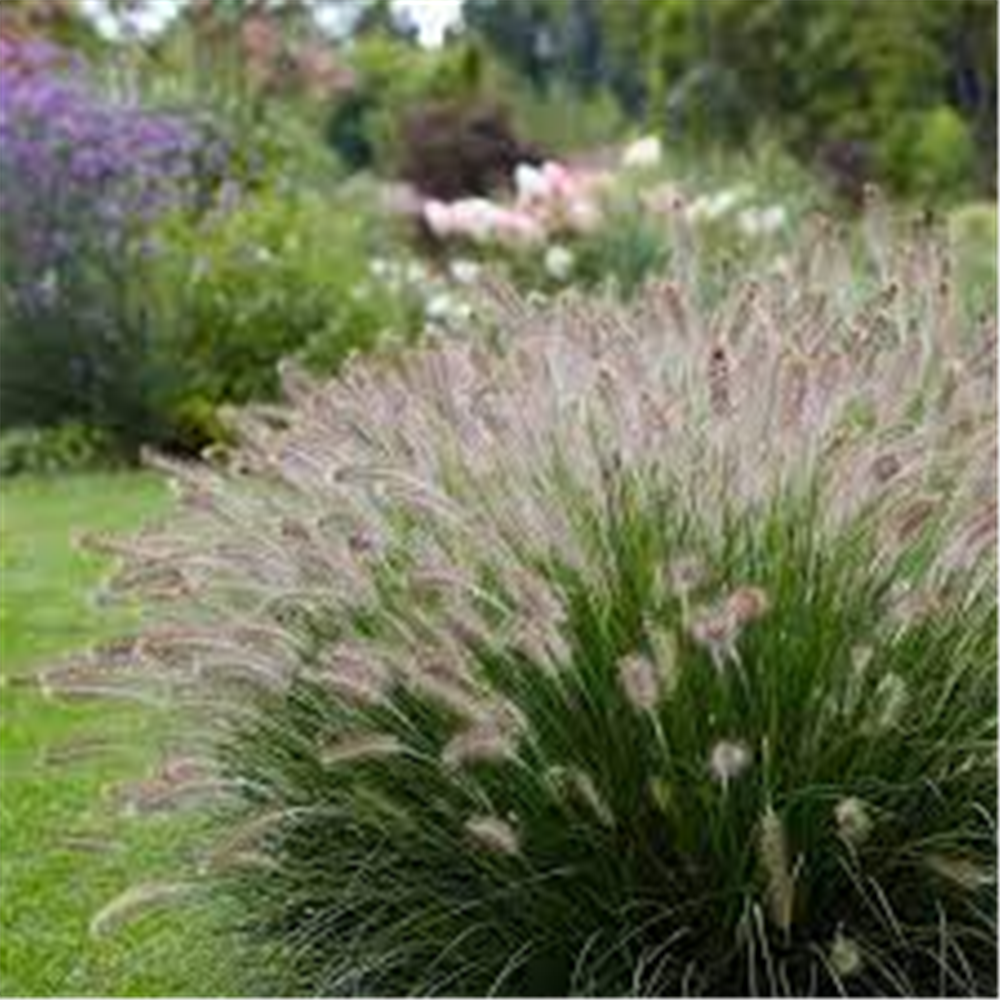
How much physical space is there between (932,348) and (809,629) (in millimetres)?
819

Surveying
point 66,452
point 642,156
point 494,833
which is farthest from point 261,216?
point 494,833

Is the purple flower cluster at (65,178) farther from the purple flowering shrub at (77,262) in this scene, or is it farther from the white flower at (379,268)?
the white flower at (379,268)

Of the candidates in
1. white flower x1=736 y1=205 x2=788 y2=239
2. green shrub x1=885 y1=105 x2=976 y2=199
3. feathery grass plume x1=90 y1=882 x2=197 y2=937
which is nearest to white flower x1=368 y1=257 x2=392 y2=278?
white flower x1=736 y1=205 x2=788 y2=239

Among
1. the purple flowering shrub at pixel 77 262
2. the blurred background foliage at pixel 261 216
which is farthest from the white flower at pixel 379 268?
the purple flowering shrub at pixel 77 262

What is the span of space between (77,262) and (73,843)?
11.0 metres

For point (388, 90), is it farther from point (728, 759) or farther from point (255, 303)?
point (728, 759)

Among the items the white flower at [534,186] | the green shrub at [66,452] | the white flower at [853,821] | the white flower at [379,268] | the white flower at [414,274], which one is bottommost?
the green shrub at [66,452]

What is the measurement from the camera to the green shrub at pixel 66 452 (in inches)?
612

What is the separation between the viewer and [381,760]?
4234 mm

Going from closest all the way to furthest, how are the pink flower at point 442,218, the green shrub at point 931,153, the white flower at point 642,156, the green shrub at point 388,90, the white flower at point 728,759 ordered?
the white flower at point 728,759 < the pink flower at point 442,218 < the white flower at point 642,156 < the green shrub at point 388,90 < the green shrub at point 931,153

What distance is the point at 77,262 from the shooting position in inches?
597

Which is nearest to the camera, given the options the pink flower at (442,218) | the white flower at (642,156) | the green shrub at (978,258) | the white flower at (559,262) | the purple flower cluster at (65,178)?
the green shrub at (978,258)

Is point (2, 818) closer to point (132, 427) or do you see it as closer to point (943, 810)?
point (943, 810)

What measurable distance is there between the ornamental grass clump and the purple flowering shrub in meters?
10.9
